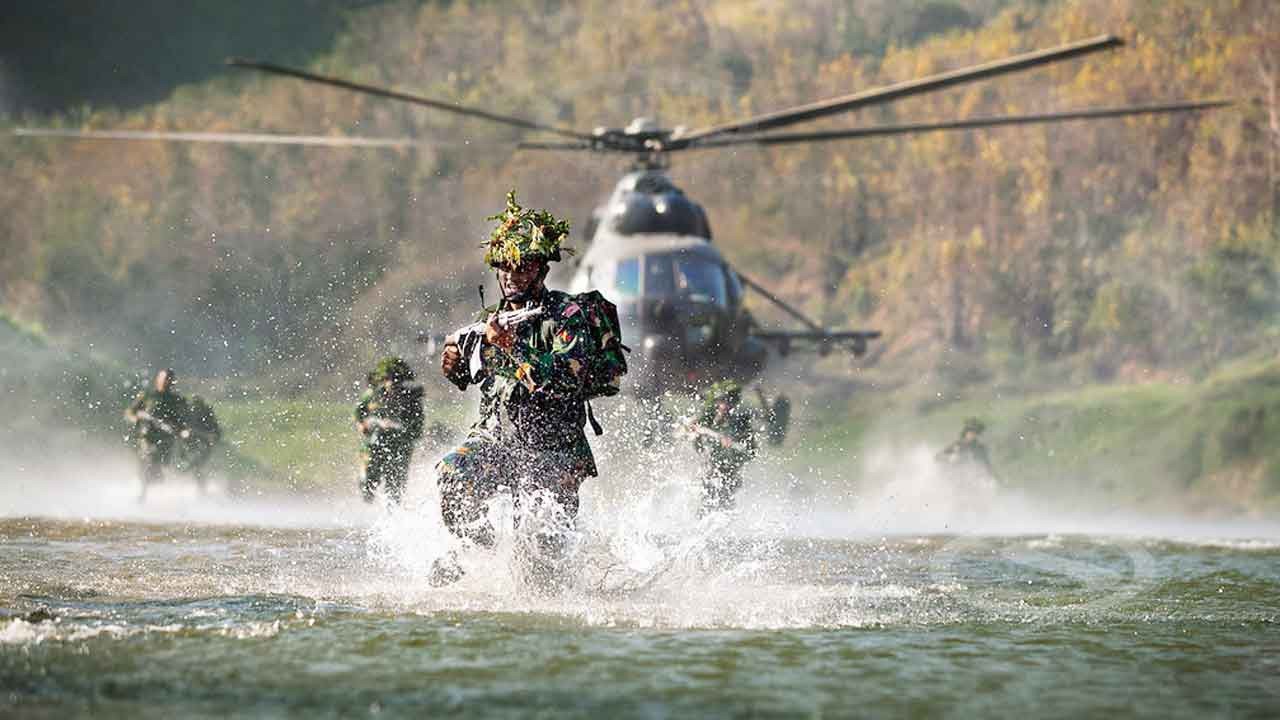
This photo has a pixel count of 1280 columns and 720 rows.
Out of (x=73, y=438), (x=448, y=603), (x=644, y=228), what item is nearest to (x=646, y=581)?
(x=448, y=603)

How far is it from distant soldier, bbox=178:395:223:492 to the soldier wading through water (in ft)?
46.2

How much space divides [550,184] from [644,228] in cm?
6496

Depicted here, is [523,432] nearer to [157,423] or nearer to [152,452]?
[157,423]

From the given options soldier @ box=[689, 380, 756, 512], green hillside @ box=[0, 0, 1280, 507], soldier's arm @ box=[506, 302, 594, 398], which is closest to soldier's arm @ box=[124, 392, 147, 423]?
soldier @ box=[689, 380, 756, 512]

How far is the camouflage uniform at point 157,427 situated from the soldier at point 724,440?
780cm

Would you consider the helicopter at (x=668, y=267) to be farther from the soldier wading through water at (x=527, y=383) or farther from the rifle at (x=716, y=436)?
the soldier wading through water at (x=527, y=383)

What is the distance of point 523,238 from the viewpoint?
7672mm

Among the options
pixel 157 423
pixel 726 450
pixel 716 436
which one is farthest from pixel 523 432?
pixel 157 423

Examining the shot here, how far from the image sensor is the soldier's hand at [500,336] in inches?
299

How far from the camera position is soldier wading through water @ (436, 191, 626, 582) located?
24.9 feet

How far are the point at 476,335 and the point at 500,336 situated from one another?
18cm

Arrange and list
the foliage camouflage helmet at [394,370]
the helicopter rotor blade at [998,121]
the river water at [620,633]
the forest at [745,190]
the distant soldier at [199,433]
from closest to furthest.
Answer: the river water at [620,633] → the foliage camouflage helmet at [394,370] → the helicopter rotor blade at [998,121] → the distant soldier at [199,433] → the forest at [745,190]

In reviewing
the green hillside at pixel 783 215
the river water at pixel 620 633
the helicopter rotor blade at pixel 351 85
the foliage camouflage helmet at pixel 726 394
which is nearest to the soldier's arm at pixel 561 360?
the river water at pixel 620 633

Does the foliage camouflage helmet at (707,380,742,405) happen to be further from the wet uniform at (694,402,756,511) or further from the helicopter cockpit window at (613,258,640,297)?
the helicopter cockpit window at (613,258,640,297)
